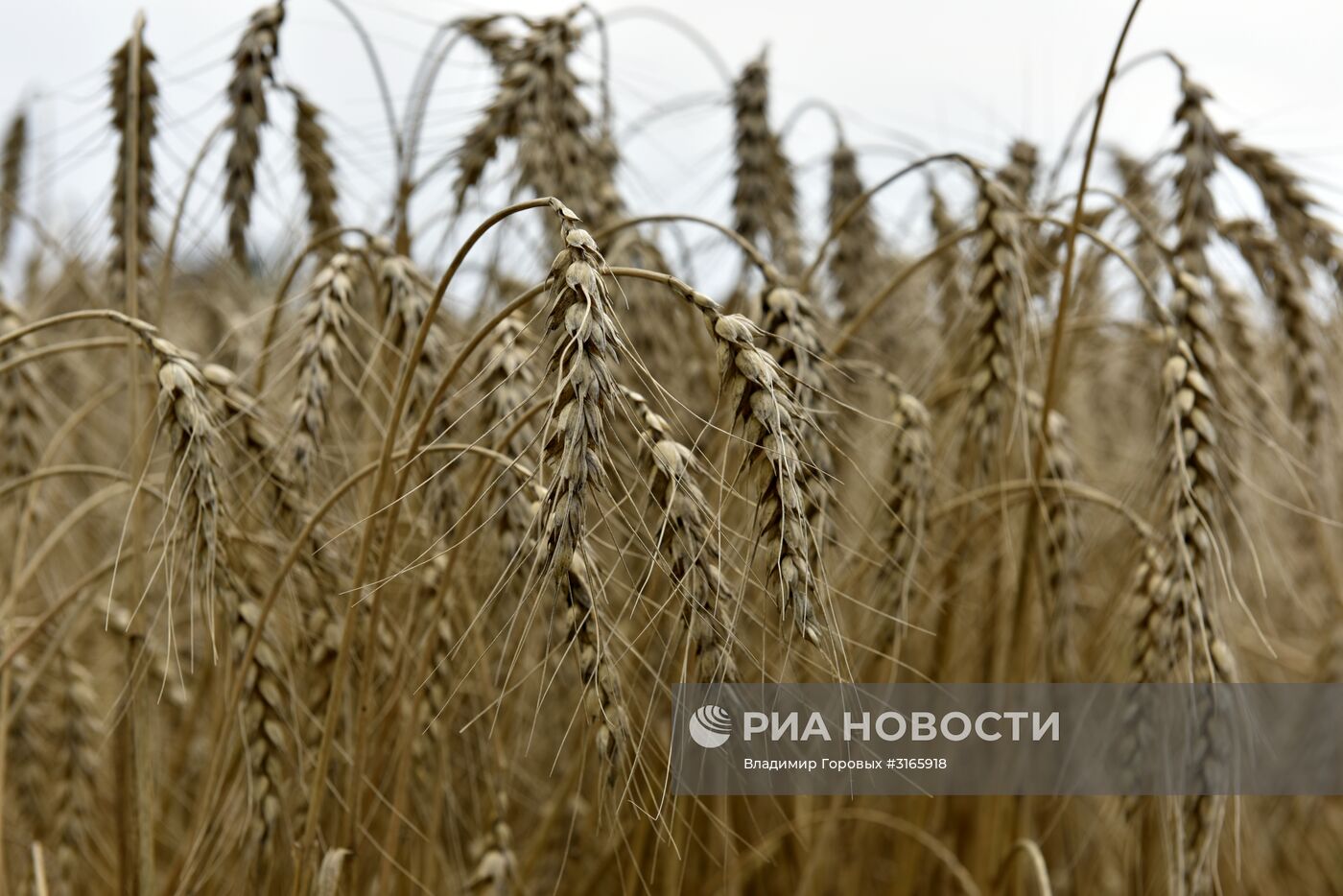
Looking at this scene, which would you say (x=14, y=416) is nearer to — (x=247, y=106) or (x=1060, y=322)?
(x=247, y=106)

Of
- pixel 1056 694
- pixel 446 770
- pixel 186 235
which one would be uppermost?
pixel 186 235

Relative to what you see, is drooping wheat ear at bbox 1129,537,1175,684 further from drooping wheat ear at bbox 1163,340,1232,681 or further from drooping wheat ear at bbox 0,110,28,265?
drooping wheat ear at bbox 0,110,28,265

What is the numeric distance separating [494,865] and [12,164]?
371cm

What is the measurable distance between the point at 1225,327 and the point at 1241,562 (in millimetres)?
546

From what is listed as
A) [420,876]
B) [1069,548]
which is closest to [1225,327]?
[1069,548]

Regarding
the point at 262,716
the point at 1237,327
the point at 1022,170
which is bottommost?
the point at 262,716

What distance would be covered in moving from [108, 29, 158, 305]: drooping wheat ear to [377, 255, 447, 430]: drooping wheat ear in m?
0.48

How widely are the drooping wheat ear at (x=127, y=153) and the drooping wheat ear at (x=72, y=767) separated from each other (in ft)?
2.16

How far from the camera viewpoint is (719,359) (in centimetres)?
100

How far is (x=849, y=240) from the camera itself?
2646 mm

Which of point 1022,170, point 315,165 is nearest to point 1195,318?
point 1022,170

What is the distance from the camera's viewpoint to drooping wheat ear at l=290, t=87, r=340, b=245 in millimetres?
2004

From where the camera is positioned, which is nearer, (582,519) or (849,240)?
(582,519)

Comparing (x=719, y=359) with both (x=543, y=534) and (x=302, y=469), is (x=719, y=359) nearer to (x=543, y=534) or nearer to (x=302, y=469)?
(x=543, y=534)
